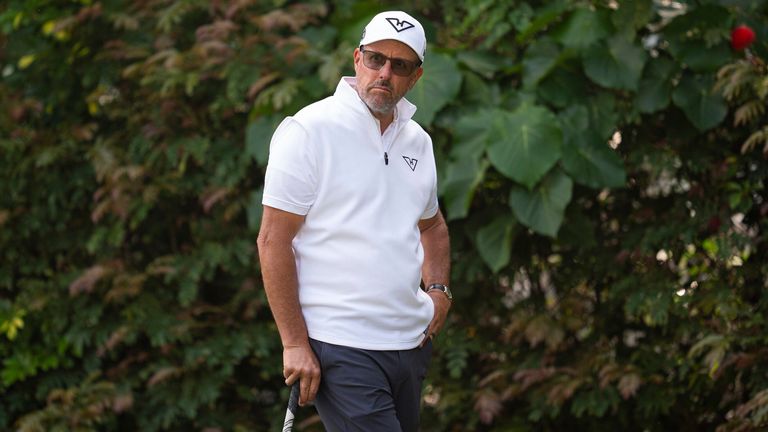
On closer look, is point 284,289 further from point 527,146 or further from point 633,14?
point 633,14

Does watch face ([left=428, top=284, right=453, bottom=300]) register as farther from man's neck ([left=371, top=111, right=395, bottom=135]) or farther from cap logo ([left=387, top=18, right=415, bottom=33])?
cap logo ([left=387, top=18, right=415, bottom=33])

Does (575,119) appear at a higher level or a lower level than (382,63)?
lower

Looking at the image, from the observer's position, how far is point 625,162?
15.0 feet

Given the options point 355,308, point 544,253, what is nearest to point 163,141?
point 544,253

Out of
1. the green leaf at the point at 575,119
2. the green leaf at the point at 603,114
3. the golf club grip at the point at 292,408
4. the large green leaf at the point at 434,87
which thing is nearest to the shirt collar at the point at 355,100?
the golf club grip at the point at 292,408

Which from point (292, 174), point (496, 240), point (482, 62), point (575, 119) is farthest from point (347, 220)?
point (482, 62)

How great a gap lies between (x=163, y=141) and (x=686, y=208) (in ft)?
8.09

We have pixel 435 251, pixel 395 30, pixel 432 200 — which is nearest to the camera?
pixel 395 30

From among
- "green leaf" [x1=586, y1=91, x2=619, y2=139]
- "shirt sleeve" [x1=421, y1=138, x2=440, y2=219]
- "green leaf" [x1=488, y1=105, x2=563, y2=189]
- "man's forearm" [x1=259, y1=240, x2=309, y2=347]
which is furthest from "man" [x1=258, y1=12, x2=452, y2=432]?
"green leaf" [x1=586, y1=91, x2=619, y2=139]

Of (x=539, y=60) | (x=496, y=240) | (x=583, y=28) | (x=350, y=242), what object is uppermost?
(x=350, y=242)

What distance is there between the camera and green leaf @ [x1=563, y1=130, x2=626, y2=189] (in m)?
4.27

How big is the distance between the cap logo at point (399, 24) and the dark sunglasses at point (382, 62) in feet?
0.26

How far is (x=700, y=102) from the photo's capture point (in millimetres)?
4312

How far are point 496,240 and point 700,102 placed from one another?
1.00 metres
